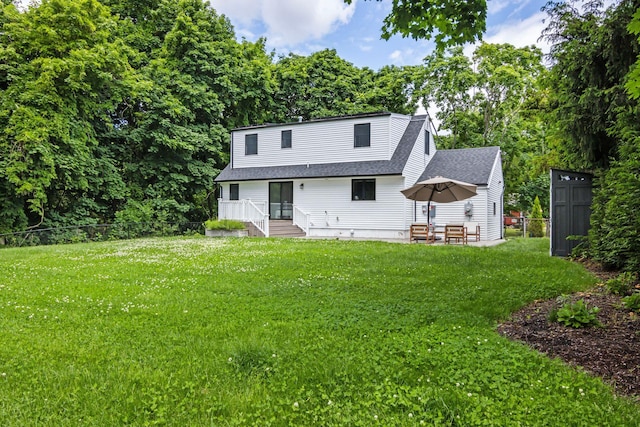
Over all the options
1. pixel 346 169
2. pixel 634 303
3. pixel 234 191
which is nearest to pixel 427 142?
pixel 346 169

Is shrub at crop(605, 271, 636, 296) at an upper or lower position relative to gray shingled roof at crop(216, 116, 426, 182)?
lower

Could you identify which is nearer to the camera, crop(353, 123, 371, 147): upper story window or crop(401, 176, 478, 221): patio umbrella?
crop(401, 176, 478, 221): patio umbrella

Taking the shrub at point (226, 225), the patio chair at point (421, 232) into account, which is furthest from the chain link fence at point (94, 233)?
the patio chair at point (421, 232)

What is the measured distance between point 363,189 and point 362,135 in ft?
8.56

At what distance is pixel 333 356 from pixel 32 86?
57.7ft

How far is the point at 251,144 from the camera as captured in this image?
21125 mm

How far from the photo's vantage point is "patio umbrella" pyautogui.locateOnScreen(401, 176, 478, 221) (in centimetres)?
1375

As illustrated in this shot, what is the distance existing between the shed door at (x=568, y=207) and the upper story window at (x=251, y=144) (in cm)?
1455

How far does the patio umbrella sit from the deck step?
6243 mm

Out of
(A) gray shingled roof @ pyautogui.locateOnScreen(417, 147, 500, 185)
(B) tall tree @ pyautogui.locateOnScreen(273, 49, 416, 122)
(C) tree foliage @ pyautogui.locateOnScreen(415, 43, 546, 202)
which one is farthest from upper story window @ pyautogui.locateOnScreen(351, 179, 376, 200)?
(C) tree foliage @ pyautogui.locateOnScreen(415, 43, 546, 202)

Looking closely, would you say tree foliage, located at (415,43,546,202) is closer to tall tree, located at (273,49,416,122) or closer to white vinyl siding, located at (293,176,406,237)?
tall tree, located at (273,49,416,122)

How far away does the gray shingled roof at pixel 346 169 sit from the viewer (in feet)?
56.1

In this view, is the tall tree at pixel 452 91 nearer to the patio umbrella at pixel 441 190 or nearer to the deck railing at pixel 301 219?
the deck railing at pixel 301 219

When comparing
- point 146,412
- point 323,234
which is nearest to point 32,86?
point 323,234
